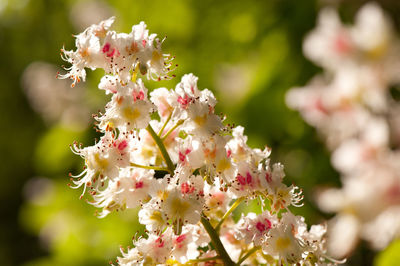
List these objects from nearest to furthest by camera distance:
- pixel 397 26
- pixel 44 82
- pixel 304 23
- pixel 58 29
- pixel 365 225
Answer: pixel 365 225, pixel 304 23, pixel 397 26, pixel 44 82, pixel 58 29

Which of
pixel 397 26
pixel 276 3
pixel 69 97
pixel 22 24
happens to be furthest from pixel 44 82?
pixel 397 26

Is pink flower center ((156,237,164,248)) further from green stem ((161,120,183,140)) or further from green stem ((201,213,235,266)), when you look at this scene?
green stem ((161,120,183,140))

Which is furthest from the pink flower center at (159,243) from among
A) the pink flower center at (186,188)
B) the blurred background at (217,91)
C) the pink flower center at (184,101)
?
the blurred background at (217,91)

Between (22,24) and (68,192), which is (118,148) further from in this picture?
(22,24)

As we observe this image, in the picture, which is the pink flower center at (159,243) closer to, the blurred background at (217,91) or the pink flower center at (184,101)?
the pink flower center at (184,101)

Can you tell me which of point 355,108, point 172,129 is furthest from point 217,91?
point 172,129

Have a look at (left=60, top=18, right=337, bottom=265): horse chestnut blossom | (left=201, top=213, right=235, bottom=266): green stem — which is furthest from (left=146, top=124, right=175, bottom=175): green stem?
(left=201, top=213, right=235, bottom=266): green stem
